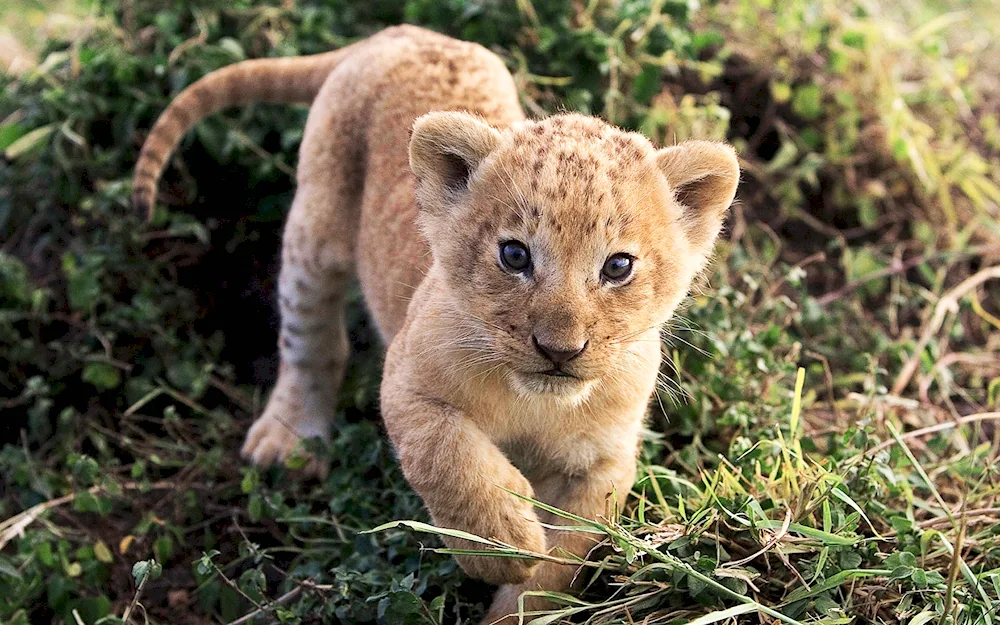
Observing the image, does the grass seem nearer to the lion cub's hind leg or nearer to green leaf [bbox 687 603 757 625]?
green leaf [bbox 687 603 757 625]

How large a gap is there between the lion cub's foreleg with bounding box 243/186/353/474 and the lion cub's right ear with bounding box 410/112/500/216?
130cm

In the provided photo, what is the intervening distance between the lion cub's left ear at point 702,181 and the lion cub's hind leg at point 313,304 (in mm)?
1661

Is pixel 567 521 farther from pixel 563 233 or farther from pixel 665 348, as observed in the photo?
pixel 665 348

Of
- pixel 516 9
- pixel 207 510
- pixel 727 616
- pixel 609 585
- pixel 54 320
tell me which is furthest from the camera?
pixel 516 9

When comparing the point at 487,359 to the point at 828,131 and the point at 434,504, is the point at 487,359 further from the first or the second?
the point at 828,131

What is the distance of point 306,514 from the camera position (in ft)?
13.1

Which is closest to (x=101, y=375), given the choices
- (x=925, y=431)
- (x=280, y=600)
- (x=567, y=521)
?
(x=280, y=600)

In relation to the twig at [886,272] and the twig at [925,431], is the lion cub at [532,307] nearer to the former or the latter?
the twig at [925,431]

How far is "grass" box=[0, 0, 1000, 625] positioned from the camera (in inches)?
132

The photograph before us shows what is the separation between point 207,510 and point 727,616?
234 cm

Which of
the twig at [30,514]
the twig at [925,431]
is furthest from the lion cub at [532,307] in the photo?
the twig at [30,514]

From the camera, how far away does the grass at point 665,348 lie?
3.36 m

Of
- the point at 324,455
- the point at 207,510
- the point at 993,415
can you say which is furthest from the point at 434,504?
the point at 993,415

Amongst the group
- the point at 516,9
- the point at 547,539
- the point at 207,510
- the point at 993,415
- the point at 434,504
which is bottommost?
the point at 207,510
